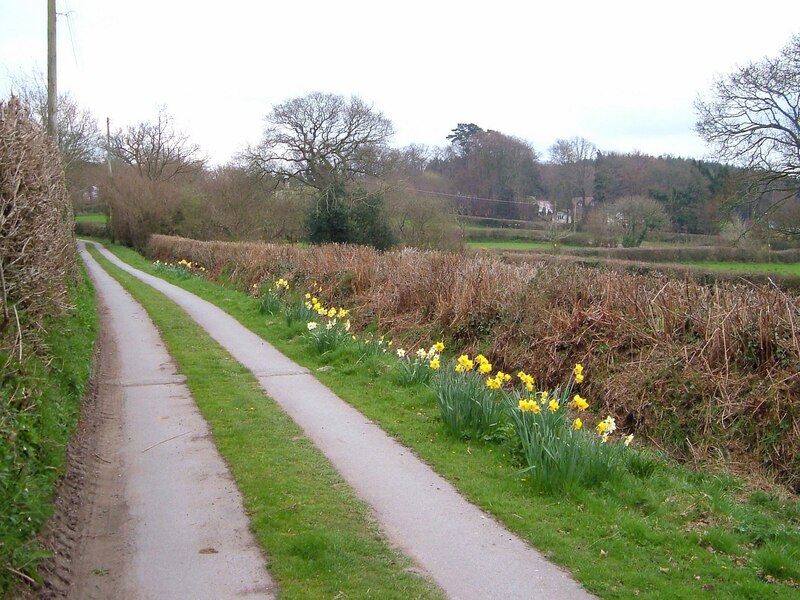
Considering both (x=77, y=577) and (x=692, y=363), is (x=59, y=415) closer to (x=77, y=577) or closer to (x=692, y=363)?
(x=77, y=577)

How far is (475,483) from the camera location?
19.5 feet

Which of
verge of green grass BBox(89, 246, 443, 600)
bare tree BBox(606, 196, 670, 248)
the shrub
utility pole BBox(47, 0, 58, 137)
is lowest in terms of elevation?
verge of green grass BBox(89, 246, 443, 600)

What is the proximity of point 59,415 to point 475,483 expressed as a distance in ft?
11.6

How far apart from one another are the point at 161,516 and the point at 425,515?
6.49 ft

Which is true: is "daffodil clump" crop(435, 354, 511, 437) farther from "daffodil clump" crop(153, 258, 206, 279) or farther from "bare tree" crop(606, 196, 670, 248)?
"bare tree" crop(606, 196, 670, 248)

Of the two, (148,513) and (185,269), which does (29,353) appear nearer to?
(148,513)

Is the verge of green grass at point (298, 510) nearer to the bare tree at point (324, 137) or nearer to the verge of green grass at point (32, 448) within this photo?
the verge of green grass at point (32, 448)

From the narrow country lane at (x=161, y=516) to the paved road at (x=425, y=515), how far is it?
3.42ft

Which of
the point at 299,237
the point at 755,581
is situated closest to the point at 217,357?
the point at 755,581

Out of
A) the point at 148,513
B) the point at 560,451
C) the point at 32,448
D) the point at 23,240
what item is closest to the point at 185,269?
the point at 23,240

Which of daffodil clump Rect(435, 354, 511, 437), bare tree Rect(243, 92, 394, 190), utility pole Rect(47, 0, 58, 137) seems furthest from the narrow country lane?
bare tree Rect(243, 92, 394, 190)

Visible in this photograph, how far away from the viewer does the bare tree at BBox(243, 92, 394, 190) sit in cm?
4888

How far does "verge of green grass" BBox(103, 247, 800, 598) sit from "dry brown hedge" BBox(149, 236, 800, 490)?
92 centimetres

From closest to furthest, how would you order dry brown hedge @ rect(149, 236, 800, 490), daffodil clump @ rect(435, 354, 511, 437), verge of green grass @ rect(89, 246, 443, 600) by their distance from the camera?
verge of green grass @ rect(89, 246, 443, 600) < daffodil clump @ rect(435, 354, 511, 437) < dry brown hedge @ rect(149, 236, 800, 490)
